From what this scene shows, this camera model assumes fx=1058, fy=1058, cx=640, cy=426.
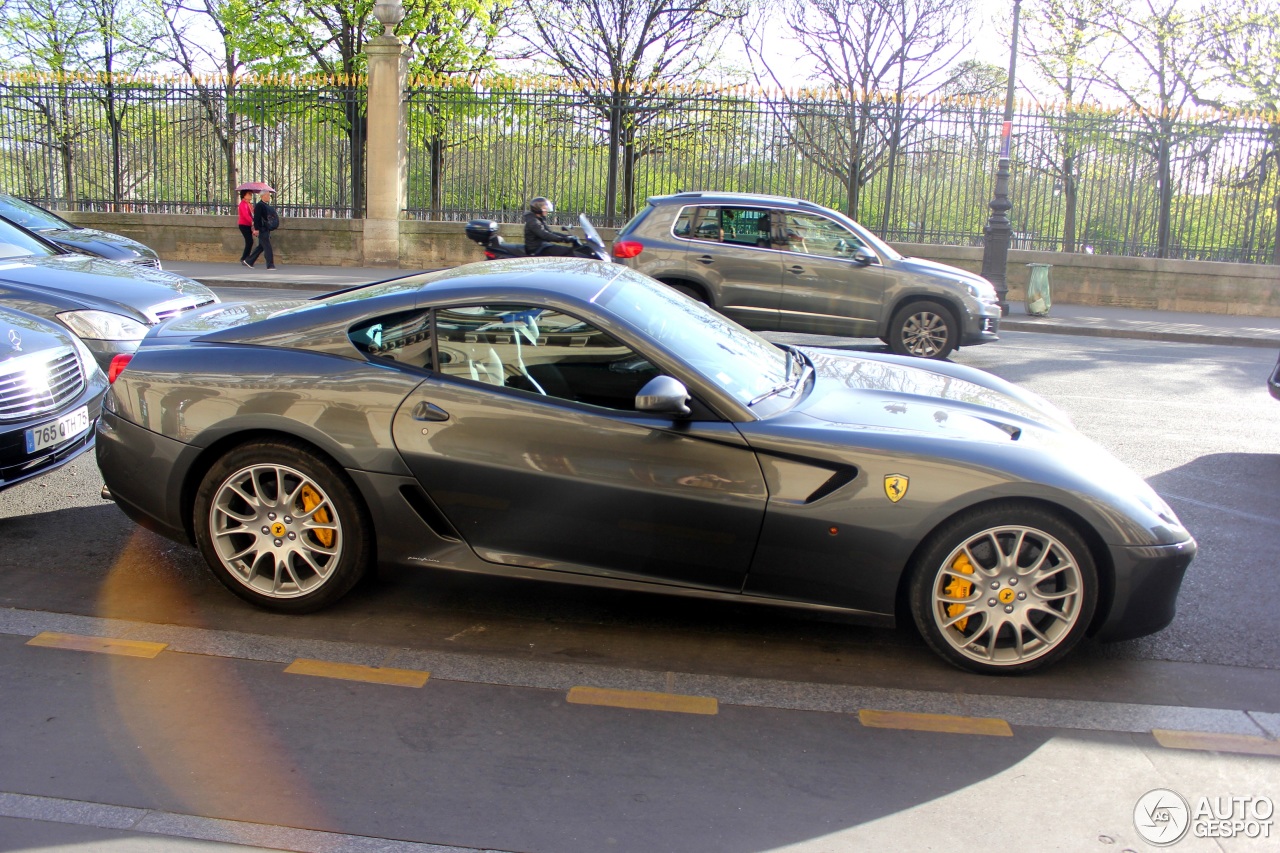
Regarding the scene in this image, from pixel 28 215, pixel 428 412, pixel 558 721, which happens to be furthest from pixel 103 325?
pixel 28 215

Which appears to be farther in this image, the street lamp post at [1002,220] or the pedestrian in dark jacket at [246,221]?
the pedestrian in dark jacket at [246,221]

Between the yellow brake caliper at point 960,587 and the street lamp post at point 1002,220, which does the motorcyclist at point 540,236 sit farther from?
the yellow brake caliper at point 960,587

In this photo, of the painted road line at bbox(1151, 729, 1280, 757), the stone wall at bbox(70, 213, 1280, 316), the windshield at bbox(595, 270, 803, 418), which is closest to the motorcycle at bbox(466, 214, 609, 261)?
the stone wall at bbox(70, 213, 1280, 316)

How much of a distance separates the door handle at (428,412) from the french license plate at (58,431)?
89.8 inches

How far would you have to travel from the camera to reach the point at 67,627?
13.2 feet

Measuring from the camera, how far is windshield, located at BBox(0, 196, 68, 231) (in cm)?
1284

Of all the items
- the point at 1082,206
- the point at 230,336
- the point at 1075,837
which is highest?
the point at 1082,206

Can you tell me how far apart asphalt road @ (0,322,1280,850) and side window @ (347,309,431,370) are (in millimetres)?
833

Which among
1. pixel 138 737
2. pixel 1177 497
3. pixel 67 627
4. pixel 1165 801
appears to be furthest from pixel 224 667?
pixel 1177 497

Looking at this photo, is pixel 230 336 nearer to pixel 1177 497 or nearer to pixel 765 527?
pixel 765 527

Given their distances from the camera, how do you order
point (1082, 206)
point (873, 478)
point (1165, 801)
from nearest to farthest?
point (1165, 801) < point (873, 478) < point (1082, 206)

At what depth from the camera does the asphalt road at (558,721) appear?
2893 mm

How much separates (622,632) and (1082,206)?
57.9ft

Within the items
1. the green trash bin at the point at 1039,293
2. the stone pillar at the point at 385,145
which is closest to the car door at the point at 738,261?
the green trash bin at the point at 1039,293
